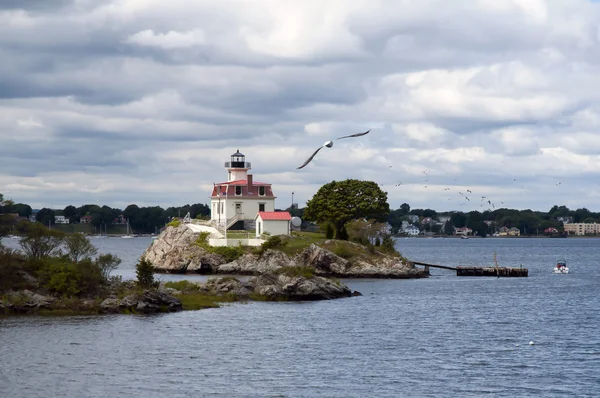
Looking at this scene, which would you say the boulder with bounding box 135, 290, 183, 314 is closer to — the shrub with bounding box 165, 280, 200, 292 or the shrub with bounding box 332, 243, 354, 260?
the shrub with bounding box 165, 280, 200, 292

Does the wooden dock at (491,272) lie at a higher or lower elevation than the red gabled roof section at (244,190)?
lower

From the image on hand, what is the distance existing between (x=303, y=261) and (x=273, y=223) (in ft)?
38.8

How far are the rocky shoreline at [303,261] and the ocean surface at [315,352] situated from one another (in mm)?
23290

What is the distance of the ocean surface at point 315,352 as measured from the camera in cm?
4053

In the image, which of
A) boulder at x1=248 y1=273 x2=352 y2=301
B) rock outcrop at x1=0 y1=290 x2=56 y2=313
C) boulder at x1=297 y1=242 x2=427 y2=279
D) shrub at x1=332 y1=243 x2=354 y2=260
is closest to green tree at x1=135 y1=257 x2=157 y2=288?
rock outcrop at x1=0 y1=290 x2=56 y2=313

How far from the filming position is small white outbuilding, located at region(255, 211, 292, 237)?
4230 inches

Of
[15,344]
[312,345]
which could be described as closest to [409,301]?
[312,345]

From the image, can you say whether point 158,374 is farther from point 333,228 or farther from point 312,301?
point 333,228

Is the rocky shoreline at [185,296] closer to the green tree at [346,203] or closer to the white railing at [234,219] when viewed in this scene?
the green tree at [346,203]

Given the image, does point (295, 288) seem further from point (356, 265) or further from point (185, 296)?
point (356, 265)

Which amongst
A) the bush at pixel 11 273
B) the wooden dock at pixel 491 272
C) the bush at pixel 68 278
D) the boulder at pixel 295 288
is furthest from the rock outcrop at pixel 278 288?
the wooden dock at pixel 491 272

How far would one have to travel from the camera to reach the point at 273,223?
10775 cm

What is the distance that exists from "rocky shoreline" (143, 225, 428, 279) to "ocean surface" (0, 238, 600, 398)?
2329cm

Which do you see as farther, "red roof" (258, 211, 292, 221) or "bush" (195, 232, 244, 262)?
"red roof" (258, 211, 292, 221)
